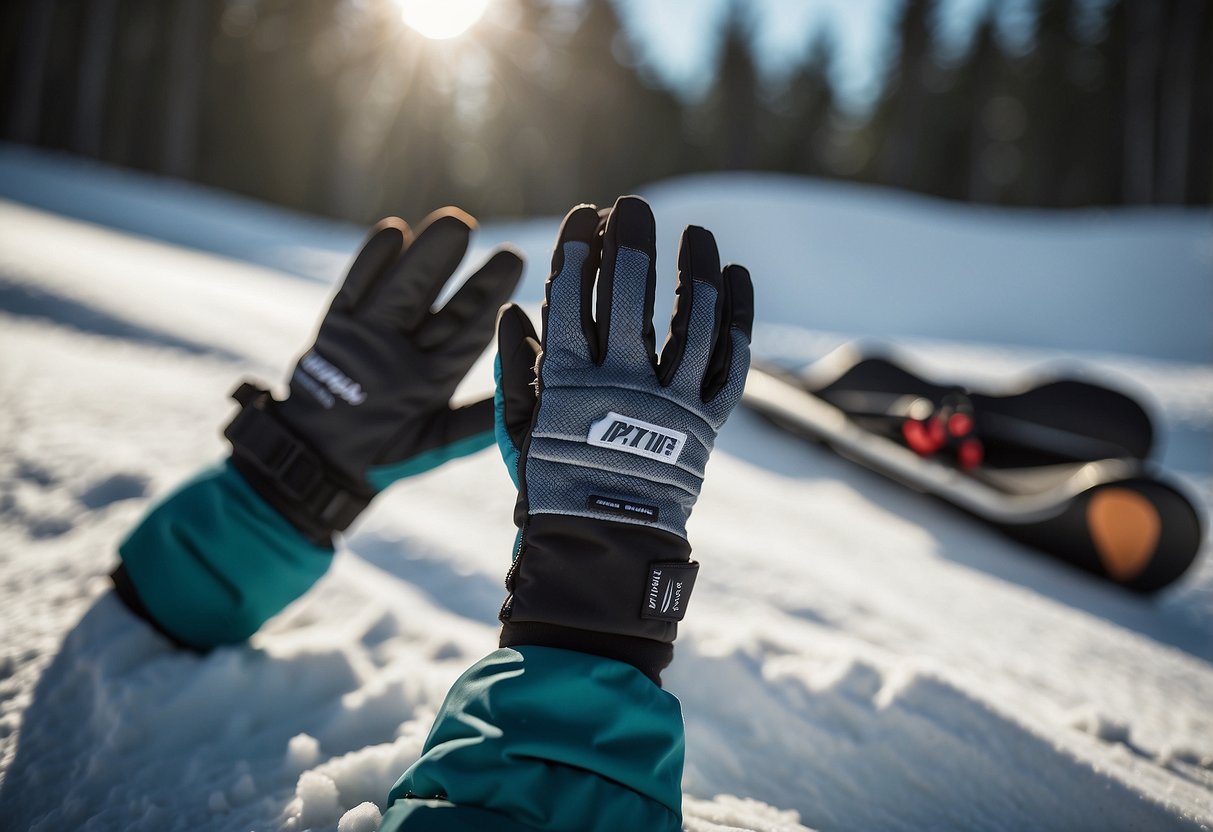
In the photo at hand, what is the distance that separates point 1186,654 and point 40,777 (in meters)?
2.46

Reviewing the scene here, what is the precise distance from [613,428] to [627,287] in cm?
22

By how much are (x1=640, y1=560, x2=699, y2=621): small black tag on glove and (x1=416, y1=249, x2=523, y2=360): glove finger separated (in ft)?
1.89

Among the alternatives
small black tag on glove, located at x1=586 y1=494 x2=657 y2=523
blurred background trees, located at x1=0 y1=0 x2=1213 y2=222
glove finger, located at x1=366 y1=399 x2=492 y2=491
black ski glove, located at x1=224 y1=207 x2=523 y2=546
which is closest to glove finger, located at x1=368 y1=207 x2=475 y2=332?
black ski glove, located at x1=224 y1=207 x2=523 y2=546

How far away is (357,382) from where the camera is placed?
1153 millimetres

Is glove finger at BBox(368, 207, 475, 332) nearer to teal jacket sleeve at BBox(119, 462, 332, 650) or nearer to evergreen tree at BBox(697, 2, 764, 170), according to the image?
teal jacket sleeve at BBox(119, 462, 332, 650)

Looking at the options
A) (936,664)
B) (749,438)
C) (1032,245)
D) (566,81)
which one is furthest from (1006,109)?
(936,664)

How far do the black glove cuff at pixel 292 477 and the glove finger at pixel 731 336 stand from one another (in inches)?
25.4

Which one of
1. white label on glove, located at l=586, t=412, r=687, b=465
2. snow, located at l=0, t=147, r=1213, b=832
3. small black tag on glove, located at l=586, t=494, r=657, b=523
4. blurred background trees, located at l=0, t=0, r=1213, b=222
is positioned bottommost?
snow, located at l=0, t=147, r=1213, b=832

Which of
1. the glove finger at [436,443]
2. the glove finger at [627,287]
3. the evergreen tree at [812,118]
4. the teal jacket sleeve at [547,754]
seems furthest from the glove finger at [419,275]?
the evergreen tree at [812,118]

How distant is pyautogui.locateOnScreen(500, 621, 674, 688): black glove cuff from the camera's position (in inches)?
33.5

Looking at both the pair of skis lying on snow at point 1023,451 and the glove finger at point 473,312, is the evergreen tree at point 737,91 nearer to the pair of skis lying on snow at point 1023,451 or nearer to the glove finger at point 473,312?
the pair of skis lying on snow at point 1023,451

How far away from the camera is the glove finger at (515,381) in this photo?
989 millimetres

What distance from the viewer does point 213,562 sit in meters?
1.08

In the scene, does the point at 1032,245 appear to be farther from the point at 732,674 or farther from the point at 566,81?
the point at 566,81
